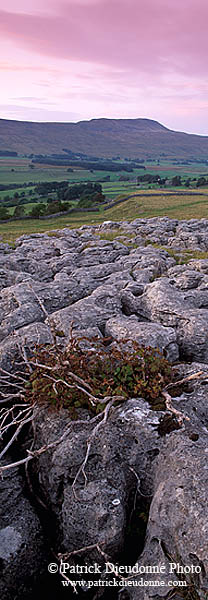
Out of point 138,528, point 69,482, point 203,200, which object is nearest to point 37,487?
point 69,482

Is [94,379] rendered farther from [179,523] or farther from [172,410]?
[179,523]

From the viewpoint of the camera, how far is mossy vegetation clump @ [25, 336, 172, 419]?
31.4 feet

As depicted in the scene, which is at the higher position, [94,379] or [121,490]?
[94,379]

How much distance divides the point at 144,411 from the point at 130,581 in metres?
3.55

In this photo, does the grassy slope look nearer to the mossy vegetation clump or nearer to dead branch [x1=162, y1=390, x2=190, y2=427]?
the mossy vegetation clump

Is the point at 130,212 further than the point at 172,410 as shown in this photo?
Yes

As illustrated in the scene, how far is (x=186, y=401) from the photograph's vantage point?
32.7ft

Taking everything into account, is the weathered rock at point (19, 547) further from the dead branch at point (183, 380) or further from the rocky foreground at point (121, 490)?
the dead branch at point (183, 380)

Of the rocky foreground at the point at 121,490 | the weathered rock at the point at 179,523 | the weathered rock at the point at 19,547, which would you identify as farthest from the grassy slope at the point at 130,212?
the weathered rock at the point at 19,547

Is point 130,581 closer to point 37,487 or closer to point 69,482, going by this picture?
point 69,482

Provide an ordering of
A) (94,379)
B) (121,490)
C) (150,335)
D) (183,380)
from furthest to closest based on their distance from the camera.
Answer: (150,335) < (94,379) < (183,380) < (121,490)

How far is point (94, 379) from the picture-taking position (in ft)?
31.9

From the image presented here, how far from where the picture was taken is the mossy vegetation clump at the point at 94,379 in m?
9.57

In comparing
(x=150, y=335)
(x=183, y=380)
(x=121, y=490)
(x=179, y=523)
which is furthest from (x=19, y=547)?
(x=150, y=335)
